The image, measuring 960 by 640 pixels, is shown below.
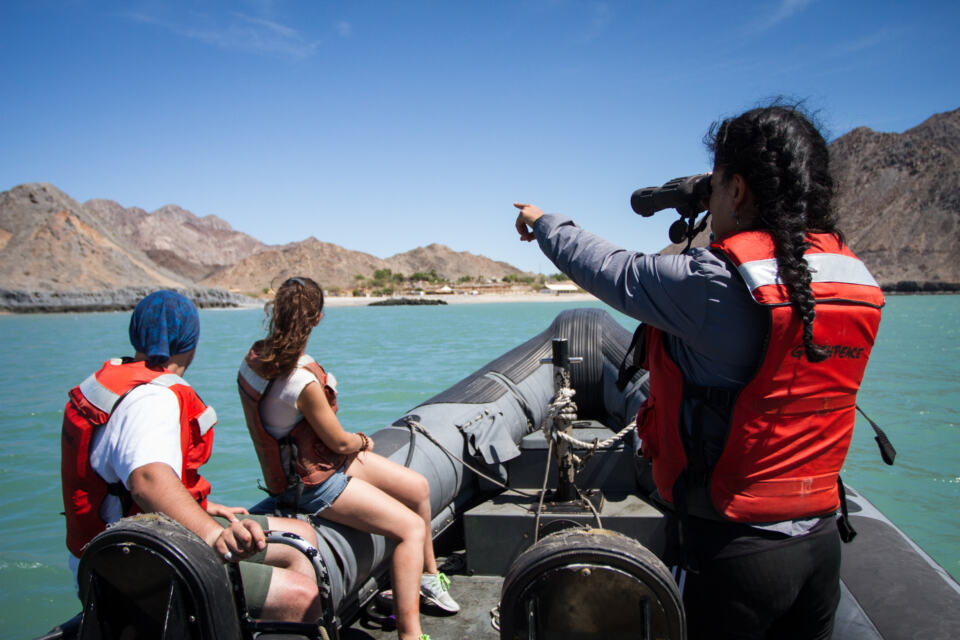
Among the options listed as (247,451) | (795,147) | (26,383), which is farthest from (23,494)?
(26,383)

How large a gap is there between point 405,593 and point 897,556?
1.64m

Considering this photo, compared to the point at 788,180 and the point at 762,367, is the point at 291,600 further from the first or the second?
the point at 788,180

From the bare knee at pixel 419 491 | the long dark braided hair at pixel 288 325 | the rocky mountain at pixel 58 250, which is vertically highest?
the rocky mountain at pixel 58 250

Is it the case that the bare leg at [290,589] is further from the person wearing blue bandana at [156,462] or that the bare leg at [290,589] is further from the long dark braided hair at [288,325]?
the long dark braided hair at [288,325]

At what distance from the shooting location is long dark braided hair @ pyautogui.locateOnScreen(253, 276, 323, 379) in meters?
2.16

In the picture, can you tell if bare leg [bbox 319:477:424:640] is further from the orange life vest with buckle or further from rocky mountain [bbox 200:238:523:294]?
rocky mountain [bbox 200:238:523:294]

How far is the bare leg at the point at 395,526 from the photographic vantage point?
7.23ft

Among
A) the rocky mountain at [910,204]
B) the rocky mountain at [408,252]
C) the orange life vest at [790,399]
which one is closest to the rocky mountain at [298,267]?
the rocky mountain at [408,252]

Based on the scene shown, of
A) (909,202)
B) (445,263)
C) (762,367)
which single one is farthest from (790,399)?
(445,263)

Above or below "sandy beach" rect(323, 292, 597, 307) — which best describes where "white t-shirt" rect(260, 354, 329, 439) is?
above

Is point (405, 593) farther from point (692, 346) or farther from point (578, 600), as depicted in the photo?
point (692, 346)

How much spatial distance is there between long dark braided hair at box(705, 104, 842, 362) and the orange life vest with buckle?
1588 millimetres

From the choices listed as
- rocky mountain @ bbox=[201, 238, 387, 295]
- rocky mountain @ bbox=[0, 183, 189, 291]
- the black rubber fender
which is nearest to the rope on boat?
the black rubber fender

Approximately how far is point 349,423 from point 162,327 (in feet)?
25.6
